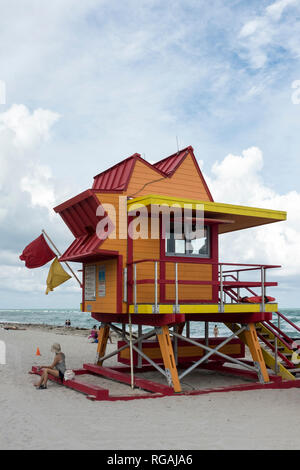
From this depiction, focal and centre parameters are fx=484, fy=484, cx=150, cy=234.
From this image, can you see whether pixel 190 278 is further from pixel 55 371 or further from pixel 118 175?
pixel 55 371

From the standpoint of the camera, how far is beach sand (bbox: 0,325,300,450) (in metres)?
8.34

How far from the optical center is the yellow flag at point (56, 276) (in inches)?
717

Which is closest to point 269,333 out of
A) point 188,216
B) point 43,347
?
point 188,216

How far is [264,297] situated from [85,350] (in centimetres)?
1413

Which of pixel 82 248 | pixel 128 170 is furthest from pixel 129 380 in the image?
pixel 128 170

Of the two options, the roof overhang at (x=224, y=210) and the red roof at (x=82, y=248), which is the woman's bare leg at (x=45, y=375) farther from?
the roof overhang at (x=224, y=210)

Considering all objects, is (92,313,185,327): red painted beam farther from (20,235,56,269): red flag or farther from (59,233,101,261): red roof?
(20,235,56,269): red flag

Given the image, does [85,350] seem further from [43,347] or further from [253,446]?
[253,446]

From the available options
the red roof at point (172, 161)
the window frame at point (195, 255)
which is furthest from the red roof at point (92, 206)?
the window frame at point (195, 255)

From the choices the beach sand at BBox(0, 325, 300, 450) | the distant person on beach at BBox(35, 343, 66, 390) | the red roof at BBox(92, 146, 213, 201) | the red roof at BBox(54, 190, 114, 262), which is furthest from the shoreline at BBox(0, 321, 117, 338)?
the beach sand at BBox(0, 325, 300, 450)

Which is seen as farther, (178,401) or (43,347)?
(43,347)

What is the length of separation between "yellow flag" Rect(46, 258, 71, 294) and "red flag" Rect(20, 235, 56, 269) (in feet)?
1.17

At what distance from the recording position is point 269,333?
57.0 ft

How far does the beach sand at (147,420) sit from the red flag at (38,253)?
512 centimetres
